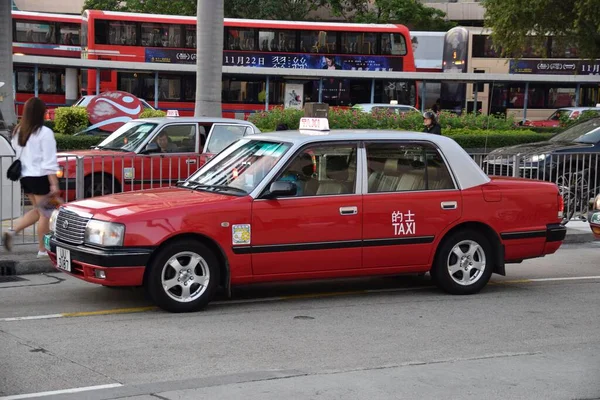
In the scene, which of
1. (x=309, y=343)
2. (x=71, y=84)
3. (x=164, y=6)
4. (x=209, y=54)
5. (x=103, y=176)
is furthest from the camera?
(x=164, y=6)

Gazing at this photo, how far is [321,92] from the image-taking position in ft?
133

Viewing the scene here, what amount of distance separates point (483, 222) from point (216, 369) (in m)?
3.99

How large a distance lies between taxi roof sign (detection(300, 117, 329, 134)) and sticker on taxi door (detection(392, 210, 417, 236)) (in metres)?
1.16

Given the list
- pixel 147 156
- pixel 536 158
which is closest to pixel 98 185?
pixel 147 156

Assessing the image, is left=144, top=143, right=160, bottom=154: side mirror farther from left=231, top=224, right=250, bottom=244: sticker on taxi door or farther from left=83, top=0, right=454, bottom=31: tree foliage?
left=83, top=0, right=454, bottom=31: tree foliage

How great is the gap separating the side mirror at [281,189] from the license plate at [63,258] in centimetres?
191

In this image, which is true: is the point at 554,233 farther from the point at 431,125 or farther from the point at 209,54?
the point at 209,54

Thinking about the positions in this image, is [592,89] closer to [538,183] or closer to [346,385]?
[538,183]

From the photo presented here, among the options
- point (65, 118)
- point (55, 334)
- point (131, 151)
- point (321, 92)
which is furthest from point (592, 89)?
point (55, 334)

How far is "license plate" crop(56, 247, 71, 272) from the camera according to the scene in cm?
868

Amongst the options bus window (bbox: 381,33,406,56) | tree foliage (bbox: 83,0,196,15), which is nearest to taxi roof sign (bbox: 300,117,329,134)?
bus window (bbox: 381,33,406,56)

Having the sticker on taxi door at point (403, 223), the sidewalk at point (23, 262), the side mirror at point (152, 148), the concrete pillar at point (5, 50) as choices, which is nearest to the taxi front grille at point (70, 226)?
the sidewalk at point (23, 262)

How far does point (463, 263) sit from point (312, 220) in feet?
5.96

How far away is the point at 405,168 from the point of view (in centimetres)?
960
